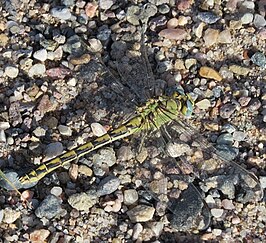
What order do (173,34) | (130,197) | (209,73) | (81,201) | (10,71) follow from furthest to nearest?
Result: (173,34), (209,73), (10,71), (130,197), (81,201)

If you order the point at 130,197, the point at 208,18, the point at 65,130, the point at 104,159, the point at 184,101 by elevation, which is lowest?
the point at 130,197

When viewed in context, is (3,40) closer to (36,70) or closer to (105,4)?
(36,70)

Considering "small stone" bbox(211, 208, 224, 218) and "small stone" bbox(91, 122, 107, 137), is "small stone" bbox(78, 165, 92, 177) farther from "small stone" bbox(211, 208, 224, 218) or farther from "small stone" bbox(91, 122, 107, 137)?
"small stone" bbox(211, 208, 224, 218)

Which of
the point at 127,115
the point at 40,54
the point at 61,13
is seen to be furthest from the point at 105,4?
the point at 127,115

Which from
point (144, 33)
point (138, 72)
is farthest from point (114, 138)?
point (144, 33)

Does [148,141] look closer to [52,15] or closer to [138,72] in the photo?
[138,72]

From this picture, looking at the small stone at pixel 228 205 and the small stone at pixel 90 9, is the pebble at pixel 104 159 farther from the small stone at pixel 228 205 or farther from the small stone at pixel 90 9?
the small stone at pixel 90 9

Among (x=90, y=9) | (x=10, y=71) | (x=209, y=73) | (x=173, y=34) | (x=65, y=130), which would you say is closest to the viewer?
(x=65, y=130)
